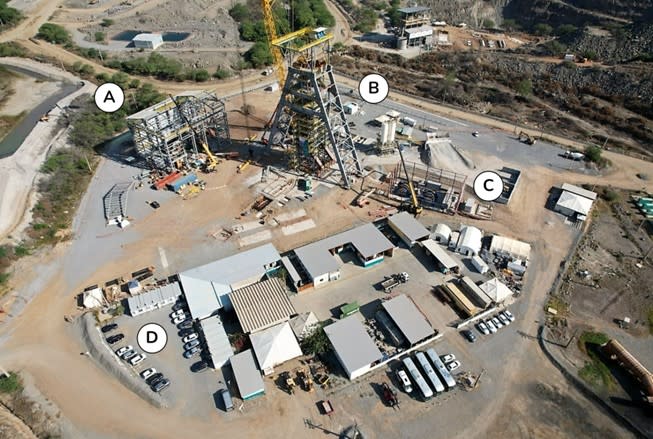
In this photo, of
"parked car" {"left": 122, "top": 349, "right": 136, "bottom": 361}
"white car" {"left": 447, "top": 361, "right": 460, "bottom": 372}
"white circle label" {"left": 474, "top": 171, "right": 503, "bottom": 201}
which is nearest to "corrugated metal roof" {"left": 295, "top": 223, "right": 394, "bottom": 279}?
"white car" {"left": 447, "top": 361, "right": 460, "bottom": 372}

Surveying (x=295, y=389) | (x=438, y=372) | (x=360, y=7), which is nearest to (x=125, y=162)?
(x=295, y=389)

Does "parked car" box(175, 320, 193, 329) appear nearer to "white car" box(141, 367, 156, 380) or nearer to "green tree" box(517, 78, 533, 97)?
"white car" box(141, 367, 156, 380)

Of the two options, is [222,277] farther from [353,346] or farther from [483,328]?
[483,328]

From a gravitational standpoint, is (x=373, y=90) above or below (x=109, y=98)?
above

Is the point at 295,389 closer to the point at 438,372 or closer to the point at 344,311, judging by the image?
the point at 344,311

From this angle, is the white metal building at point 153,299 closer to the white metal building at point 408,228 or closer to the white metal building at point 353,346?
the white metal building at point 353,346

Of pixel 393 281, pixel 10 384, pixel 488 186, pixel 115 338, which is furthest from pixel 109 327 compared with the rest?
pixel 488 186
